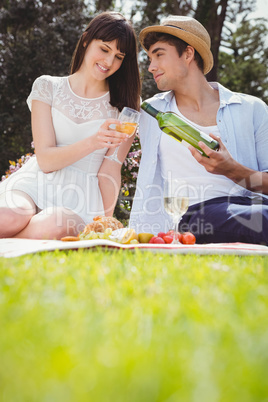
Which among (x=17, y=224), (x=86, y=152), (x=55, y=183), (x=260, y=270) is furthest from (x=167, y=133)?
(x=260, y=270)

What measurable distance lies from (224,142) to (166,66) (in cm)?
98

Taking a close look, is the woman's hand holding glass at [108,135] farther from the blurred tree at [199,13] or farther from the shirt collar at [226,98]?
the blurred tree at [199,13]

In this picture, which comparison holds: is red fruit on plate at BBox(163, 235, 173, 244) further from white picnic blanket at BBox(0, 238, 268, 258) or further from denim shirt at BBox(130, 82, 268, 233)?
denim shirt at BBox(130, 82, 268, 233)

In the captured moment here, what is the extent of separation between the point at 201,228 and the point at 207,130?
3.40 feet

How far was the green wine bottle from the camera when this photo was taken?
140 inches

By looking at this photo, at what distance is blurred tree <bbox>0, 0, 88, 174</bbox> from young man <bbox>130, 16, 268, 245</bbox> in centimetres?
875

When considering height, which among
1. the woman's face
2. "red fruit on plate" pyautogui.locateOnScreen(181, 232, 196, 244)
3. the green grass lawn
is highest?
the woman's face

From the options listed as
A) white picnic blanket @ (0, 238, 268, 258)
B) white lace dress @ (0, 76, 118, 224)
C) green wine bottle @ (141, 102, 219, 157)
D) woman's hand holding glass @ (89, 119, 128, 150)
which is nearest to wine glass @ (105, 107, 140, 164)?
woman's hand holding glass @ (89, 119, 128, 150)

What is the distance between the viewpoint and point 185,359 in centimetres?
84

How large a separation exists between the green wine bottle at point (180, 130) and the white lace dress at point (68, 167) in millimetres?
559

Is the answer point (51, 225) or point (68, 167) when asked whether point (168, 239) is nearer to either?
point (51, 225)

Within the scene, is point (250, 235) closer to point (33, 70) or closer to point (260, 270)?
point (260, 270)

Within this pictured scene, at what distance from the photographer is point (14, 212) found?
11.3ft

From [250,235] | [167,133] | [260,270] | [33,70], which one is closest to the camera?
[260,270]
